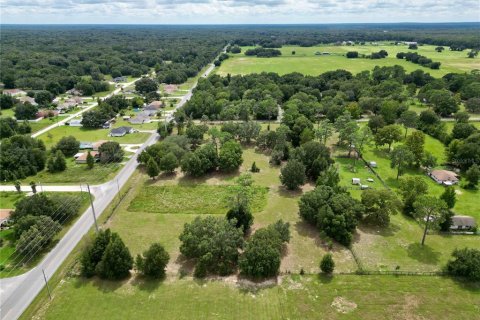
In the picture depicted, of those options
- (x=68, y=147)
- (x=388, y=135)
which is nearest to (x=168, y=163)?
(x=68, y=147)

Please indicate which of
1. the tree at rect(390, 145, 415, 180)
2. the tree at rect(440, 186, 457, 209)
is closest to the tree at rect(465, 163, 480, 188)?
the tree at rect(390, 145, 415, 180)

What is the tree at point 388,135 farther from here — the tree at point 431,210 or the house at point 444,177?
the tree at point 431,210

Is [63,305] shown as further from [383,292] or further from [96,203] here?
[383,292]

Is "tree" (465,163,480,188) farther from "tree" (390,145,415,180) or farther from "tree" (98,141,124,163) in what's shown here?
"tree" (98,141,124,163)

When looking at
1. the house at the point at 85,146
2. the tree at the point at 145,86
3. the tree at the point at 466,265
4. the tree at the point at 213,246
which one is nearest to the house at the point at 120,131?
the house at the point at 85,146

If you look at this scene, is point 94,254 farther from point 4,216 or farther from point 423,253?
point 423,253
